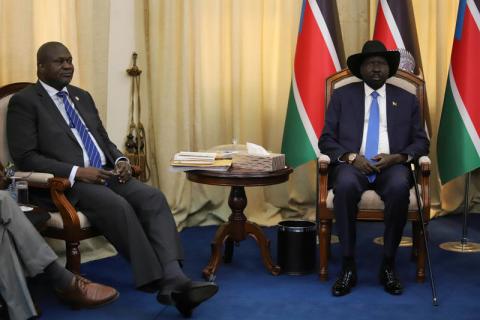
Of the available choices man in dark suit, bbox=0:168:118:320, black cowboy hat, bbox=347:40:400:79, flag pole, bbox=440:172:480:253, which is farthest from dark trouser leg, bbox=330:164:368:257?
man in dark suit, bbox=0:168:118:320

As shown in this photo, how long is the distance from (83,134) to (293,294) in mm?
1295

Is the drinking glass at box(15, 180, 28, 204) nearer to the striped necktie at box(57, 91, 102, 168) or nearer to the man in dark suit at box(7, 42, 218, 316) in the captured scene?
the man in dark suit at box(7, 42, 218, 316)

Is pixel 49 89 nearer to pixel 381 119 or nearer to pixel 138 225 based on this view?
pixel 138 225

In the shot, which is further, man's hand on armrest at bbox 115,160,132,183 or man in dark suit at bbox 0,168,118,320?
man's hand on armrest at bbox 115,160,132,183

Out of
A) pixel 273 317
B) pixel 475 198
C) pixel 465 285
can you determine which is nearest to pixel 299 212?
pixel 475 198

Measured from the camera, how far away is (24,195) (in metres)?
3.47

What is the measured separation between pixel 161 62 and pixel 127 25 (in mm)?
330

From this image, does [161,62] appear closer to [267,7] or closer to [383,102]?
[267,7]

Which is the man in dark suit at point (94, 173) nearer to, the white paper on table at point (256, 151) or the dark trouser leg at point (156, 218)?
the dark trouser leg at point (156, 218)

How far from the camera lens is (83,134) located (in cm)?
372

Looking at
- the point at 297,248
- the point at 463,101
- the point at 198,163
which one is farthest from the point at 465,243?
the point at 198,163

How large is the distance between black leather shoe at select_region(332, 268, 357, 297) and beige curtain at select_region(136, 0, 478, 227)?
1.57m

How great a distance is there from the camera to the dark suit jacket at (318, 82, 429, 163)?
3.95 m

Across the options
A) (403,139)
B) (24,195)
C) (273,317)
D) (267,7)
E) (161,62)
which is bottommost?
(273,317)
